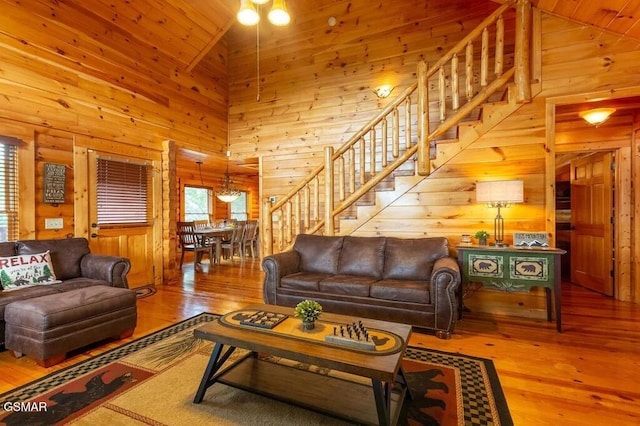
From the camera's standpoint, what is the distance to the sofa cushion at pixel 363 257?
366cm

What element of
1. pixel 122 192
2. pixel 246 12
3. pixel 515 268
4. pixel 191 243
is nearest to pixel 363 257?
pixel 515 268

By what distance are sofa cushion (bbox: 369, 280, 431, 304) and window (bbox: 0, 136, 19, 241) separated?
392cm

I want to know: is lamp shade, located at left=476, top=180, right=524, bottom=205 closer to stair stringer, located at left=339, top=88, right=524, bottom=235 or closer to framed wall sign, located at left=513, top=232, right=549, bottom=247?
framed wall sign, located at left=513, top=232, right=549, bottom=247

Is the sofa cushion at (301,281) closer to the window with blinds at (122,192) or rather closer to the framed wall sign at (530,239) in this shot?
the framed wall sign at (530,239)

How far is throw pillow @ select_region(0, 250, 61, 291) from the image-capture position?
2.94 metres

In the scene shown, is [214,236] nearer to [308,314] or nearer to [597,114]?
[308,314]

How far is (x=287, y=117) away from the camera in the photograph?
6242 millimetres

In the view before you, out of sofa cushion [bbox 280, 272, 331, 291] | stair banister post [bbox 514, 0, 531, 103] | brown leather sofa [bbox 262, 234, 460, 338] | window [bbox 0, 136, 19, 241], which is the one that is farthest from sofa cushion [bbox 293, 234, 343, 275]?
window [bbox 0, 136, 19, 241]

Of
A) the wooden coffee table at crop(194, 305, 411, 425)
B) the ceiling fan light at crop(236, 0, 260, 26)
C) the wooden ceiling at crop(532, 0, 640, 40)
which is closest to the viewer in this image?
the wooden coffee table at crop(194, 305, 411, 425)

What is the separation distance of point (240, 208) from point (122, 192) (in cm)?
622

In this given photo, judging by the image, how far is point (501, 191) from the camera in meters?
3.18

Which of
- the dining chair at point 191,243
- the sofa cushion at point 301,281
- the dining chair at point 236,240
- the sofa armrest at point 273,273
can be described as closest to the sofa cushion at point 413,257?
the sofa cushion at point 301,281

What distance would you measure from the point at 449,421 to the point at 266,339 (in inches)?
44.3

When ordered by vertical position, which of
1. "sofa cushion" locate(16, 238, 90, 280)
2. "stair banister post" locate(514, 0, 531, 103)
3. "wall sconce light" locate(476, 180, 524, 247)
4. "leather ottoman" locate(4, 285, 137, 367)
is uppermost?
"stair banister post" locate(514, 0, 531, 103)
